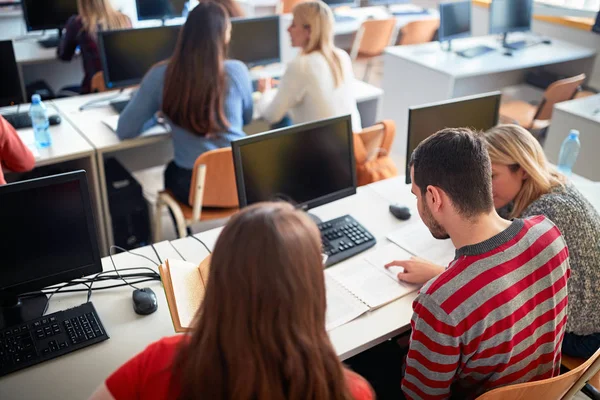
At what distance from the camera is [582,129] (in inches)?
132

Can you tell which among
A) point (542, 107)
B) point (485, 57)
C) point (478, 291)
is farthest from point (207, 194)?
point (485, 57)

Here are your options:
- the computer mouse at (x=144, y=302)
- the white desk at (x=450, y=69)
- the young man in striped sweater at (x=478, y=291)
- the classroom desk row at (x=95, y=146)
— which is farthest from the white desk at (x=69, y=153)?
the white desk at (x=450, y=69)

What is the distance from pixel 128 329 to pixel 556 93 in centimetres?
325

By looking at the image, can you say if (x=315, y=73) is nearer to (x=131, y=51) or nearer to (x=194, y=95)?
(x=194, y=95)

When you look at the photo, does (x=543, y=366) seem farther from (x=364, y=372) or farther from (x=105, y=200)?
(x=105, y=200)

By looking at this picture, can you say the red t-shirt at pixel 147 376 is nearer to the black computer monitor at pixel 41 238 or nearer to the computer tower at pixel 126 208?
the black computer monitor at pixel 41 238

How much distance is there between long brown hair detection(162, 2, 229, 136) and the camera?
2.51m

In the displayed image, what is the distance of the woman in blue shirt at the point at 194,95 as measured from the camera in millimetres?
2523

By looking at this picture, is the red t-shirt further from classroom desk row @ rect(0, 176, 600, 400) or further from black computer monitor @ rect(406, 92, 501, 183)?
black computer monitor @ rect(406, 92, 501, 183)

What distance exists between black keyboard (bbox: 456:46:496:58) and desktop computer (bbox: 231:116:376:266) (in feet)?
8.65

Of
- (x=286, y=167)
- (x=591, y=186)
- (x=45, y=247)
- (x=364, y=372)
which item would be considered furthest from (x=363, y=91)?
(x=45, y=247)

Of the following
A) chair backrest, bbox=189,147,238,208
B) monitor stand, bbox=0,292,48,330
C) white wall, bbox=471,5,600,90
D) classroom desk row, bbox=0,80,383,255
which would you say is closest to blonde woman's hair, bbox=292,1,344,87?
classroom desk row, bbox=0,80,383,255

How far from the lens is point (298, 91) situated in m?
2.94

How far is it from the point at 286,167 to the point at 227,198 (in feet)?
2.56
